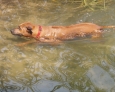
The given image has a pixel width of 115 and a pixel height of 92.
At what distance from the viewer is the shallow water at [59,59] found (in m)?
5.12

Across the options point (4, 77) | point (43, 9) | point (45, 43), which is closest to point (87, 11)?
point (43, 9)

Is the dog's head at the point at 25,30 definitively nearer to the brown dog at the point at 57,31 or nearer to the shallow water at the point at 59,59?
the brown dog at the point at 57,31

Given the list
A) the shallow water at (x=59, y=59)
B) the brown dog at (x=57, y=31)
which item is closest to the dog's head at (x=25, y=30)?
the brown dog at (x=57, y=31)

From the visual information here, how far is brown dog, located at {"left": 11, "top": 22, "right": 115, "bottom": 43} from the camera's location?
6684 millimetres

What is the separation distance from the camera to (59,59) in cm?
598

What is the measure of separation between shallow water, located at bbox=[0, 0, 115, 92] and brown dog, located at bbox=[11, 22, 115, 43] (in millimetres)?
205

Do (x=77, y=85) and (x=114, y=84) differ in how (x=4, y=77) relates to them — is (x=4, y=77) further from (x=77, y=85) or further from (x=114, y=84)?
(x=114, y=84)

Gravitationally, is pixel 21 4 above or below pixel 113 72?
above

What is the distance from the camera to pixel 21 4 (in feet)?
29.5

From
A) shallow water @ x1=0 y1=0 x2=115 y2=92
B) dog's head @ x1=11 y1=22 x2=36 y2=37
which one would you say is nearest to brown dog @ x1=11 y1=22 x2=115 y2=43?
dog's head @ x1=11 y1=22 x2=36 y2=37

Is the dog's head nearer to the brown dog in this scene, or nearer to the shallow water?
the brown dog

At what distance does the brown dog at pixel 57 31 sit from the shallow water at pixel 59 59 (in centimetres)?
21

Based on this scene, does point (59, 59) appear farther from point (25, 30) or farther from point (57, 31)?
point (25, 30)

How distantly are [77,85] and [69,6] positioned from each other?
167 inches
